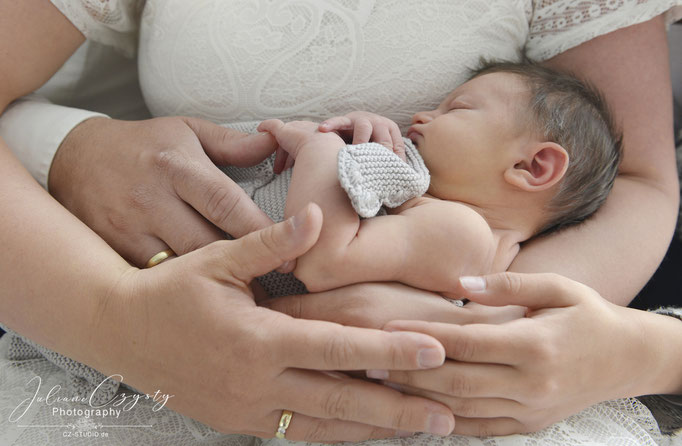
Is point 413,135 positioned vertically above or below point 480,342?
above

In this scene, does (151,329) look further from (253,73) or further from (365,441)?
(253,73)

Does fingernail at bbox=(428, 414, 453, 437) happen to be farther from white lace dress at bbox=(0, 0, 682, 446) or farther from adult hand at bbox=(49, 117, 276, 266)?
adult hand at bbox=(49, 117, 276, 266)

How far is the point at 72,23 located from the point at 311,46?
519 millimetres

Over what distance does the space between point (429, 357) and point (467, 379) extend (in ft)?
0.28

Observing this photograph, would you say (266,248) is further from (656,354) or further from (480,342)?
(656,354)

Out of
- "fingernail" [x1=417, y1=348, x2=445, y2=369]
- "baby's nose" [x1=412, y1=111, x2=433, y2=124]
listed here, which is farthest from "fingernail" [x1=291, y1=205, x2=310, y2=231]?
"baby's nose" [x1=412, y1=111, x2=433, y2=124]

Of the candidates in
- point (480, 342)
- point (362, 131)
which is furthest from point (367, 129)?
point (480, 342)

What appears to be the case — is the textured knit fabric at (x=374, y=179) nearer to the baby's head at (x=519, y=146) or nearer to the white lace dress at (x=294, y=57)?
the baby's head at (x=519, y=146)

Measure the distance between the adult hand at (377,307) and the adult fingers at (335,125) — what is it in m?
0.32

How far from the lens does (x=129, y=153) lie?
3.36ft

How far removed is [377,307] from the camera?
840 mm

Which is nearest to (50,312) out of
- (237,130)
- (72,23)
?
(237,130)

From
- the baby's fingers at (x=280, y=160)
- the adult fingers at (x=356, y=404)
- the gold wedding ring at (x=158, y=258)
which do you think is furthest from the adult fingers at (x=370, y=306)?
the baby's fingers at (x=280, y=160)

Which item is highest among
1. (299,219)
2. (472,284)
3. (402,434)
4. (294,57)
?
(294,57)
